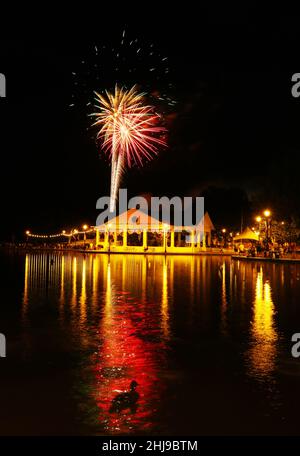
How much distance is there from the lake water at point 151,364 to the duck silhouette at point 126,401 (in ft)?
0.19

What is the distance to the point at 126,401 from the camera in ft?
20.4

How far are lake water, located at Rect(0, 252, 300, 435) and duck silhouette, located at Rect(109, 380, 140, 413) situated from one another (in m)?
0.06

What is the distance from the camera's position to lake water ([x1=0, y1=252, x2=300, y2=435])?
18.9 feet

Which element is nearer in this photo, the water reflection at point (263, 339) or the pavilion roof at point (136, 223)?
the water reflection at point (263, 339)

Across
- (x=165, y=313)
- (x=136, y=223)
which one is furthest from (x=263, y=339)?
(x=136, y=223)

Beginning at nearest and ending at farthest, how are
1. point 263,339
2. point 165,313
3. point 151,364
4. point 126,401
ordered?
point 126,401
point 151,364
point 263,339
point 165,313

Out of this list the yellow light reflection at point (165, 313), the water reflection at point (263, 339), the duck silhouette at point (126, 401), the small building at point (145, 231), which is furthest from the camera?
the small building at point (145, 231)

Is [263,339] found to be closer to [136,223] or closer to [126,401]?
[126,401]

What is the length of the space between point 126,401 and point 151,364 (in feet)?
5.83

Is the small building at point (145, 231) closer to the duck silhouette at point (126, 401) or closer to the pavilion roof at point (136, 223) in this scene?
the pavilion roof at point (136, 223)

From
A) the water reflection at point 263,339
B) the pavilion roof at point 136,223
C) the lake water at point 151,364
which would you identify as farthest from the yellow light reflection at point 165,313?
the pavilion roof at point 136,223

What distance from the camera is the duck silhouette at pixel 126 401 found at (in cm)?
603

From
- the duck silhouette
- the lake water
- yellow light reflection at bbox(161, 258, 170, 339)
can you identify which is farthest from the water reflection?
the duck silhouette
